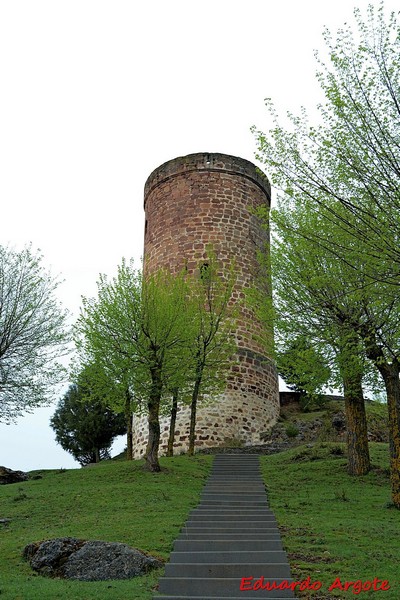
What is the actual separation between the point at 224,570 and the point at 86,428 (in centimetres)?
2115

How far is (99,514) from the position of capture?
11344 millimetres

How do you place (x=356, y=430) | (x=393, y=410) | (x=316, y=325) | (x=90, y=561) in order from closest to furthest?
(x=90, y=561)
(x=393, y=410)
(x=316, y=325)
(x=356, y=430)

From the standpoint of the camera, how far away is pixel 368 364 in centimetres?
1365

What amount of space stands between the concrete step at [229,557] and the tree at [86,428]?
65.5 feet

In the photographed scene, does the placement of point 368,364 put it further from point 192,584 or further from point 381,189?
point 192,584

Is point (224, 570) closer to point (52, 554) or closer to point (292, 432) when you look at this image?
point (52, 554)

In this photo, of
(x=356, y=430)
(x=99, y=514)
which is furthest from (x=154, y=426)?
(x=356, y=430)

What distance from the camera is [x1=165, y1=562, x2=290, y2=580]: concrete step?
7.50 metres

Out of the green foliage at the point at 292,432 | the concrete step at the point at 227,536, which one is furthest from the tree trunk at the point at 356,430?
the green foliage at the point at 292,432

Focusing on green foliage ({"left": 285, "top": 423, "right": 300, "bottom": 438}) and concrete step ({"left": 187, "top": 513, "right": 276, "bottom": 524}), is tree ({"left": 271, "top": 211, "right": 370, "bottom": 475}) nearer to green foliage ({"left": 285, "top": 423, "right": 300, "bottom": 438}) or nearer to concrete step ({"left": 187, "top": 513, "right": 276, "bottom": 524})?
concrete step ({"left": 187, "top": 513, "right": 276, "bottom": 524})

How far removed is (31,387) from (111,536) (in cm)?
1142

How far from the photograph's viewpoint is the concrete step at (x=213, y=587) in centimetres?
693

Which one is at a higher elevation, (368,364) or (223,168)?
(223,168)

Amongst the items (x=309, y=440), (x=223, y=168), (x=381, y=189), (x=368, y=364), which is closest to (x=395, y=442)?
(x=368, y=364)
